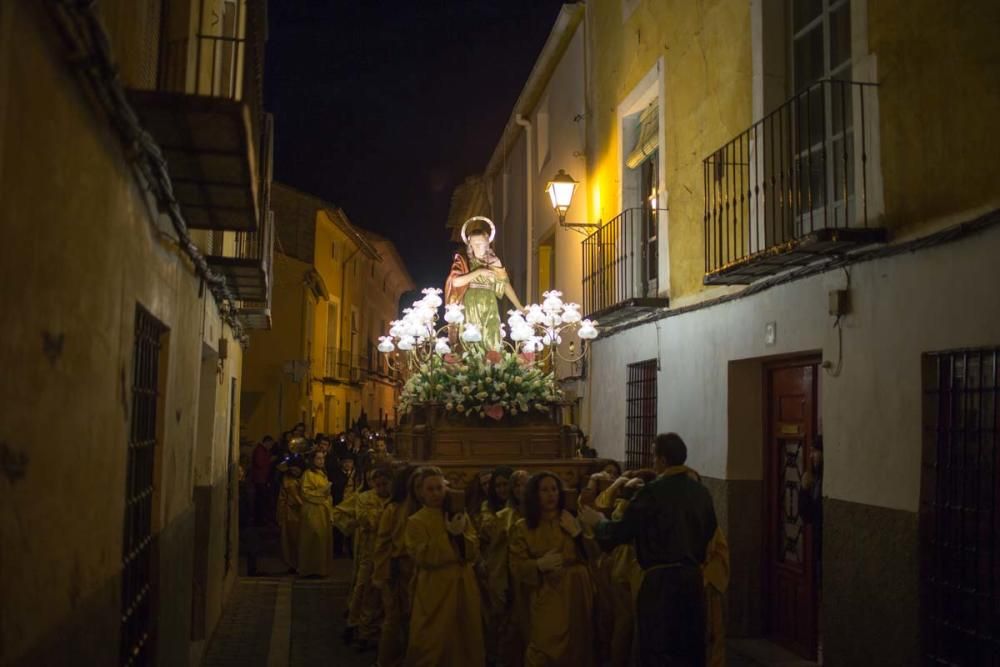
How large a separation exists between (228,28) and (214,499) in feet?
14.9

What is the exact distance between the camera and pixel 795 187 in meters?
8.85

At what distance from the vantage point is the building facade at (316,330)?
1141 inches

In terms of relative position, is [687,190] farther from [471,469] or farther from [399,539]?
[399,539]

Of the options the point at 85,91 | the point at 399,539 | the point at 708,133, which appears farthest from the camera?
the point at 708,133

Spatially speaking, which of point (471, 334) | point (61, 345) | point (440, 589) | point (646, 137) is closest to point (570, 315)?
point (471, 334)

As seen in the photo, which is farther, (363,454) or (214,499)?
(363,454)

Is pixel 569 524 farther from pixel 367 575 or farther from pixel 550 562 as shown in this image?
pixel 367 575

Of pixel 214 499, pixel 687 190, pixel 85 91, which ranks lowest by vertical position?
pixel 214 499

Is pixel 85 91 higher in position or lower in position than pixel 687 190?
lower

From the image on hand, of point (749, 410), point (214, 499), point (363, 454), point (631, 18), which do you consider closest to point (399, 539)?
point (214, 499)

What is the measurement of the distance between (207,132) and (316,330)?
28349mm

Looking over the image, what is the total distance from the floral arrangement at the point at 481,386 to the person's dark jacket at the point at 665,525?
4759 mm

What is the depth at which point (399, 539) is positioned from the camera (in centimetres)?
823

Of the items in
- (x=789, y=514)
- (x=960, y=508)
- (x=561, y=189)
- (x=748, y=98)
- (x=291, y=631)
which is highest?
(x=561, y=189)
